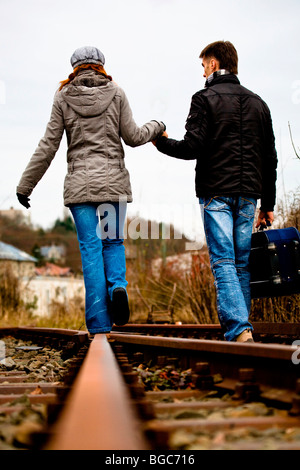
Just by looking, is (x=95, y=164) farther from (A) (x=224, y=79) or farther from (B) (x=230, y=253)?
(B) (x=230, y=253)

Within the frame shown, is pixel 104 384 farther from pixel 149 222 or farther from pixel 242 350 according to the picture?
pixel 149 222

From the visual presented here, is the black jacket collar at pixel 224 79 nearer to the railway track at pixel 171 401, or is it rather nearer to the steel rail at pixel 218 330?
the railway track at pixel 171 401

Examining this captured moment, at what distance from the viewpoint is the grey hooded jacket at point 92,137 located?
16.1 ft

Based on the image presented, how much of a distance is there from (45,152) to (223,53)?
1613 mm

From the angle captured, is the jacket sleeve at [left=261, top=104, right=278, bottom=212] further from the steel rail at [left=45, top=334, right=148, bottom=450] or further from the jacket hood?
the steel rail at [left=45, top=334, right=148, bottom=450]

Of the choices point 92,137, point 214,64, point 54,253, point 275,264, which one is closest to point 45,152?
point 92,137

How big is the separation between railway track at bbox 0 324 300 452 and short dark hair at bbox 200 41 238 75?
6.62 feet

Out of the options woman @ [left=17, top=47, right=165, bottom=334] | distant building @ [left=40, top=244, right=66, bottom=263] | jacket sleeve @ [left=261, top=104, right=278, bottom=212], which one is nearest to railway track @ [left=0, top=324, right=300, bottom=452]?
woman @ [left=17, top=47, right=165, bottom=334]

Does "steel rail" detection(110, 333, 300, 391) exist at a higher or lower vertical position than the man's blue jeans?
lower

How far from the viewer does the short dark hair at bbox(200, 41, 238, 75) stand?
4.42 m

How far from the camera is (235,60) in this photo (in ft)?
14.7

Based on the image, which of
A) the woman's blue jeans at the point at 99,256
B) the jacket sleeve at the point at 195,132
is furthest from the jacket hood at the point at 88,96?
the jacket sleeve at the point at 195,132

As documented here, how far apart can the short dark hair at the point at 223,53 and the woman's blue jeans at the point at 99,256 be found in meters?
1.35
